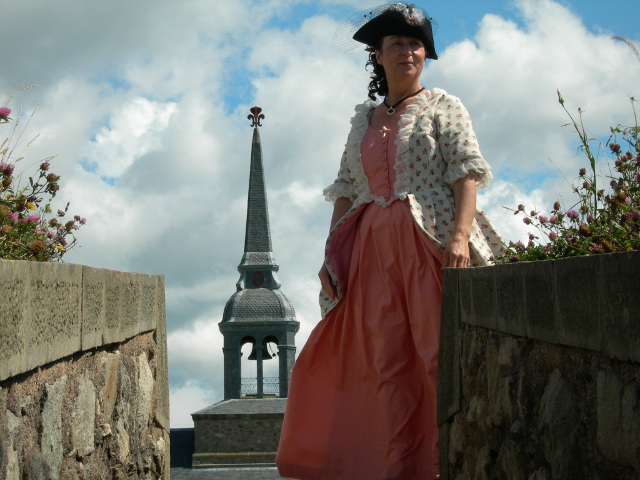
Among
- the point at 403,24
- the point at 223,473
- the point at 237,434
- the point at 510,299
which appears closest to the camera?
the point at 510,299

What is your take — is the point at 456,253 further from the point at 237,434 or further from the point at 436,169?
the point at 237,434

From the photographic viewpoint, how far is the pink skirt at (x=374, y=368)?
4164 millimetres

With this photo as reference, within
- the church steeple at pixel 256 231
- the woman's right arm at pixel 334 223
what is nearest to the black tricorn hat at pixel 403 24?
the woman's right arm at pixel 334 223

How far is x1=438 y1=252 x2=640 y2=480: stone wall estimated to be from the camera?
224cm

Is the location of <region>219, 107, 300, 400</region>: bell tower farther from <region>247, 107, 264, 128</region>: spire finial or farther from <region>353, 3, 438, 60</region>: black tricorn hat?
<region>353, 3, 438, 60</region>: black tricorn hat

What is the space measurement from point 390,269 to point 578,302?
1823 mm

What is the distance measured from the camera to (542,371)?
2.83 m

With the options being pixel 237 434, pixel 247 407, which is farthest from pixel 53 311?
pixel 247 407

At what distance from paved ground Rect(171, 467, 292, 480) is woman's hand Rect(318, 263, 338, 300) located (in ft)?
127

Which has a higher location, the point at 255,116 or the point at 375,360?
the point at 255,116

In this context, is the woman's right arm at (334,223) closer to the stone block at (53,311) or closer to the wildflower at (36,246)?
the wildflower at (36,246)

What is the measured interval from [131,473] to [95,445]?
687 millimetres

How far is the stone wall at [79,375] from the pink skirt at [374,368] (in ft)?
2.10

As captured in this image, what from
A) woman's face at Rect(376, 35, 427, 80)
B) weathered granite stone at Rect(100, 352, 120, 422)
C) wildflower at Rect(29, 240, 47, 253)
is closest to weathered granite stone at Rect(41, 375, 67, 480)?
weathered granite stone at Rect(100, 352, 120, 422)
